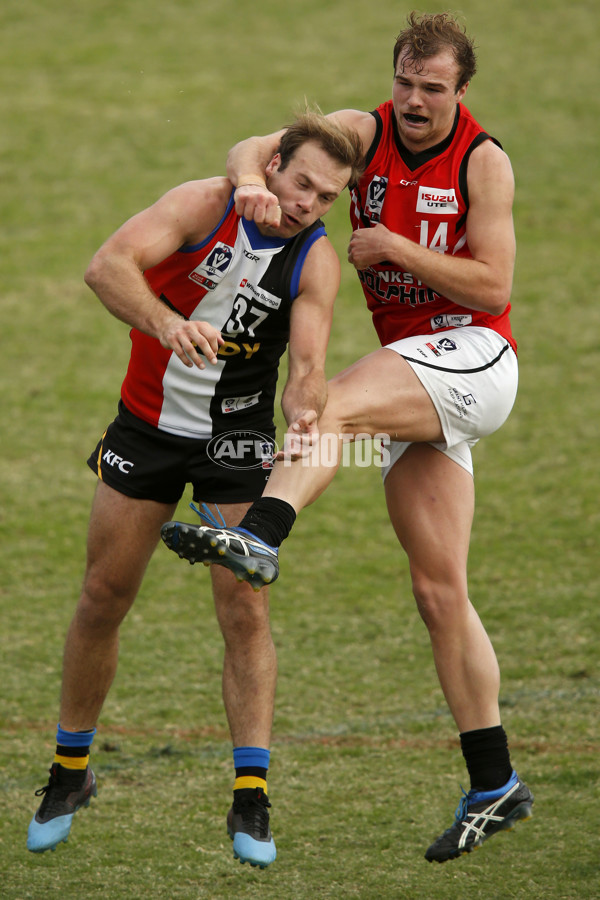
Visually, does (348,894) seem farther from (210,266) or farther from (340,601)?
(340,601)

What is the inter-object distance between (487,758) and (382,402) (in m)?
1.37

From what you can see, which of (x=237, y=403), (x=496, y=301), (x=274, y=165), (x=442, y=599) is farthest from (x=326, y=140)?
(x=442, y=599)

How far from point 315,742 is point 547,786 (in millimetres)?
1138

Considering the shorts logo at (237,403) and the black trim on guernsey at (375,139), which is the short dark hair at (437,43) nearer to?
the black trim on guernsey at (375,139)

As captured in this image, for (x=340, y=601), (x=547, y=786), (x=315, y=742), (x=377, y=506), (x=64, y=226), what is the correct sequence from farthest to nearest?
(x=64, y=226), (x=377, y=506), (x=340, y=601), (x=315, y=742), (x=547, y=786)

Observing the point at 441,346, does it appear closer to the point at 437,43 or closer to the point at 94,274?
the point at 437,43

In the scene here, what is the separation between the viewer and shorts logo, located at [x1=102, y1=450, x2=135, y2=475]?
4.30 metres

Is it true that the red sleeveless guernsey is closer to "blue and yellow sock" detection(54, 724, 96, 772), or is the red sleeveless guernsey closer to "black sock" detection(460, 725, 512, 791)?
"black sock" detection(460, 725, 512, 791)

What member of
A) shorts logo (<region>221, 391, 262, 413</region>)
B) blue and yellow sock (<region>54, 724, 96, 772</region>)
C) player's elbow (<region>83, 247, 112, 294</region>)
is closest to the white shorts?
shorts logo (<region>221, 391, 262, 413</region>)

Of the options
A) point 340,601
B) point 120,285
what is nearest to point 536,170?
point 340,601

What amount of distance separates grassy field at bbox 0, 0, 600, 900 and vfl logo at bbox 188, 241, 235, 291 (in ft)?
2.04

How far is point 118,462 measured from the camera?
14.2ft

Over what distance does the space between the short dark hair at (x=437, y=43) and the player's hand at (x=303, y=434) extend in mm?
1312

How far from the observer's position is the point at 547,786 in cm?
511
